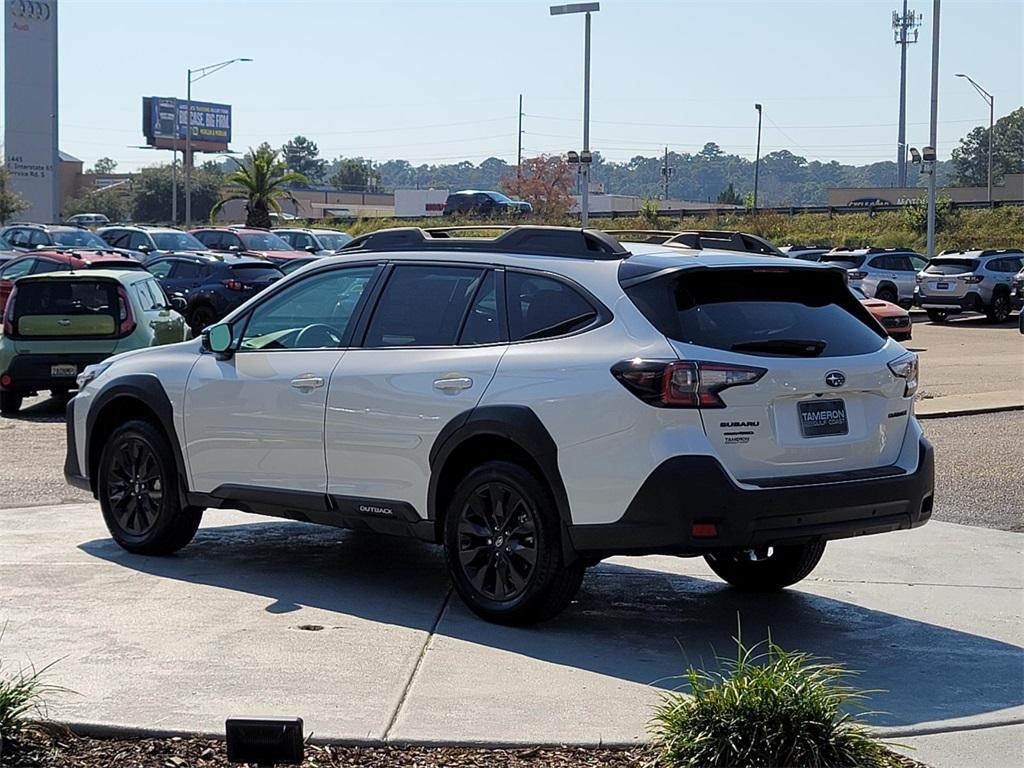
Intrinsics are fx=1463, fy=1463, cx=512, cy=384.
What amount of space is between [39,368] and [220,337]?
849 cm

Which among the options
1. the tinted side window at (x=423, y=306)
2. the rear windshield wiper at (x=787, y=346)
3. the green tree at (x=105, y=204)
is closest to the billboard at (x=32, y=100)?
the green tree at (x=105, y=204)

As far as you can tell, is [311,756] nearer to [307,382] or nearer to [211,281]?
[307,382]

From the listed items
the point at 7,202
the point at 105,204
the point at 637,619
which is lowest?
the point at 637,619

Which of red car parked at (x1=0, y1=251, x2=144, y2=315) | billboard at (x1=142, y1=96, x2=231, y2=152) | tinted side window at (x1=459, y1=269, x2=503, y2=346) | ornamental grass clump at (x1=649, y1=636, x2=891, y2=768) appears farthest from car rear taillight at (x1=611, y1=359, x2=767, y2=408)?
billboard at (x1=142, y1=96, x2=231, y2=152)

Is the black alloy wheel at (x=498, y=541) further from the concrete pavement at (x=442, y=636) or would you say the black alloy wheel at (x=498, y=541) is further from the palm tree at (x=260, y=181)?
the palm tree at (x=260, y=181)

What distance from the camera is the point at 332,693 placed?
6.01 meters

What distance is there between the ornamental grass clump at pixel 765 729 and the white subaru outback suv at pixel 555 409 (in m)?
1.52

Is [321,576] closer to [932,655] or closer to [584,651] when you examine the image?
[584,651]

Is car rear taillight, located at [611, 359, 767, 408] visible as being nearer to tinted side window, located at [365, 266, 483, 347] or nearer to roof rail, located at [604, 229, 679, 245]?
tinted side window, located at [365, 266, 483, 347]

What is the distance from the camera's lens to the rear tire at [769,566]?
26.1 feet

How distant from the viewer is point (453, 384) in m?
7.33

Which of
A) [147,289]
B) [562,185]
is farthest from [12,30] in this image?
[147,289]

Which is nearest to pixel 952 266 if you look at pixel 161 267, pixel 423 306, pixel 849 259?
pixel 849 259

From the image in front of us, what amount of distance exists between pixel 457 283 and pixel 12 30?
7745 centimetres
